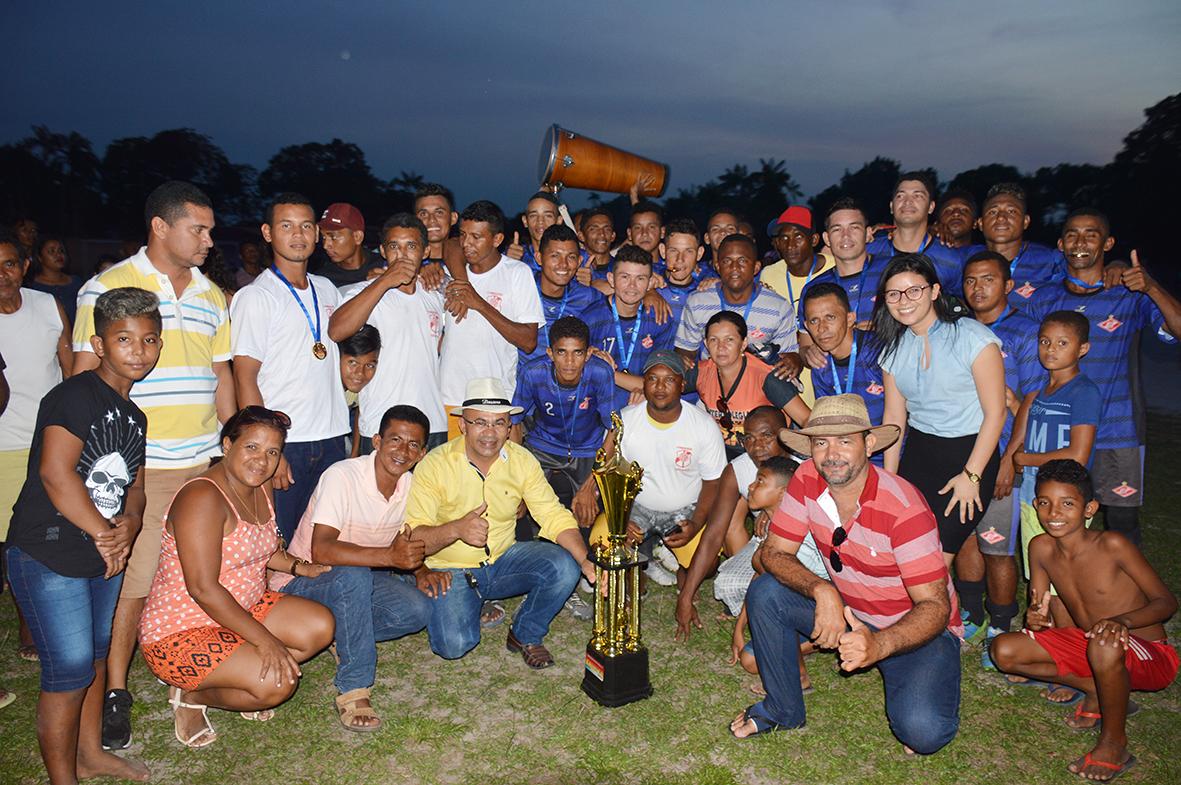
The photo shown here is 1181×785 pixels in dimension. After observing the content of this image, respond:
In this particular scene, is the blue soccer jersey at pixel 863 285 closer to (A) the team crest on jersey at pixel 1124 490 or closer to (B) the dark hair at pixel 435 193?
(A) the team crest on jersey at pixel 1124 490

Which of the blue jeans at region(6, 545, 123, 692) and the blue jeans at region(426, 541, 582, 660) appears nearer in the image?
the blue jeans at region(6, 545, 123, 692)

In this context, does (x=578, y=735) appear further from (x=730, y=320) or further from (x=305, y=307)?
(x=730, y=320)

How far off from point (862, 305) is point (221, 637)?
473 cm

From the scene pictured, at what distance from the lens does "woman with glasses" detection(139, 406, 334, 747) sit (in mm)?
3979

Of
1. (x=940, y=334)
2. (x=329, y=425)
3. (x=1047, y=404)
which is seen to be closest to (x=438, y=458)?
(x=329, y=425)

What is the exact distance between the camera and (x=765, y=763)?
4188 mm

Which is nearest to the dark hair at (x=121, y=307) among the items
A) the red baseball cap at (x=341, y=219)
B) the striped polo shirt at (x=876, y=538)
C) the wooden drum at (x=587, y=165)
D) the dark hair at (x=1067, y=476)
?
the red baseball cap at (x=341, y=219)

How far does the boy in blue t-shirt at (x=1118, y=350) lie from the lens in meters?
5.56

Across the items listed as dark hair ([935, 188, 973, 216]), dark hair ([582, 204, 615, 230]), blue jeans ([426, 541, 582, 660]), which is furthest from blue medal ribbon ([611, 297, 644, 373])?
dark hair ([935, 188, 973, 216])

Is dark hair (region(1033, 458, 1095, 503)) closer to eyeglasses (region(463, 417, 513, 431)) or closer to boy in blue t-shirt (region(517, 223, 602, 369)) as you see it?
eyeglasses (region(463, 417, 513, 431))

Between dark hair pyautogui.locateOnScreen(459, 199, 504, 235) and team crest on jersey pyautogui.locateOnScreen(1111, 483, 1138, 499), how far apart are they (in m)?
4.91

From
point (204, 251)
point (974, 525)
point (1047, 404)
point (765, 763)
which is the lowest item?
point (765, 763)

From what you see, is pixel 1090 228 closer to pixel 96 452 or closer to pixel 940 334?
pixel 940 334

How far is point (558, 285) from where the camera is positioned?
261 inches
